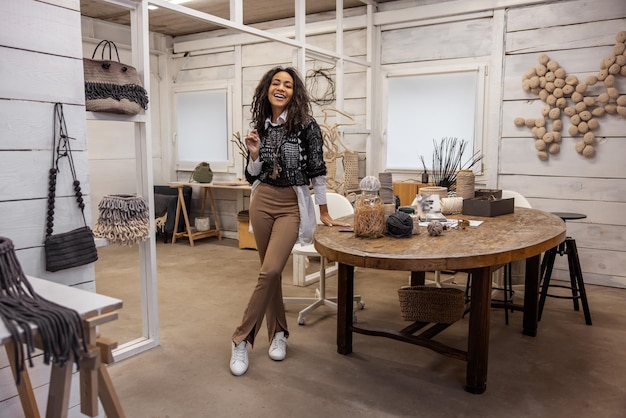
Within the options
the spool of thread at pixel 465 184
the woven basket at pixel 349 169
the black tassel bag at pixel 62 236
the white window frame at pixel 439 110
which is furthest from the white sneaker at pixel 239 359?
the white window frame at pixel 439 110

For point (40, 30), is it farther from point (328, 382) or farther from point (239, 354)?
point (328, 382)

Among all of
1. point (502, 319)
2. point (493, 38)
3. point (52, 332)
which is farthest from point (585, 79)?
point (52, 332)

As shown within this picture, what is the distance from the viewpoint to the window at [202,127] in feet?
21.8

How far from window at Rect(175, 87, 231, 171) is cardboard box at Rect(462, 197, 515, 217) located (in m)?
3.86

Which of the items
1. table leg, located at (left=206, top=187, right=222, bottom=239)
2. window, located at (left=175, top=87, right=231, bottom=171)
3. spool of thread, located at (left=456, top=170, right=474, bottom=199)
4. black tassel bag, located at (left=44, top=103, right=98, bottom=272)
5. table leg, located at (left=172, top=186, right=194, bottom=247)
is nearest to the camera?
black tassel bag, located at (left=44, top=103, right=98, bottom=272)

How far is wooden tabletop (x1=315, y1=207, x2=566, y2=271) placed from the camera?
2184 mm

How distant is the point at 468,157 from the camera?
509cm

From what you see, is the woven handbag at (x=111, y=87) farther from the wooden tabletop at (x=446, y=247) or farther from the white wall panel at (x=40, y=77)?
the wooden tabletop at (x=446, y=247)

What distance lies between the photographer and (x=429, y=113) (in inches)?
206

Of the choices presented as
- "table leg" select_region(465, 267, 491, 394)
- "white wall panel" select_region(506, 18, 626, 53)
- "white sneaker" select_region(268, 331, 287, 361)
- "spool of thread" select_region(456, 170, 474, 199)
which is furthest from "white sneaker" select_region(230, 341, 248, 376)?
"white wall panel" select_region(506, 18, 626, 53)

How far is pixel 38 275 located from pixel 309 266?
9.91 ft

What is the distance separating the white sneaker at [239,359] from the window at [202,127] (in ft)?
13.4

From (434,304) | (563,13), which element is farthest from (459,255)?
(563,13)

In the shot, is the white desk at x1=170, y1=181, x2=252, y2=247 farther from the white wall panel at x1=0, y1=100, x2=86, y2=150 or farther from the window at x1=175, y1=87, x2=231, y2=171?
the white wall panel at x1=0, y1=100, x2=86, y2=150
